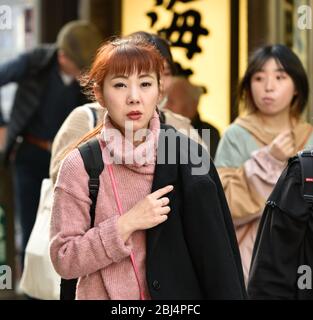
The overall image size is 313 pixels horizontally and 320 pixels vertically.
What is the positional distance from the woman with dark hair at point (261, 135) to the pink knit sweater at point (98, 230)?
5.25 ft

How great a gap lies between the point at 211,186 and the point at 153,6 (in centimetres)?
417

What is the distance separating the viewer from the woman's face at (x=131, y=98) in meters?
4.17

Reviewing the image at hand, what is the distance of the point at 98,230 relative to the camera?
405 centimetres

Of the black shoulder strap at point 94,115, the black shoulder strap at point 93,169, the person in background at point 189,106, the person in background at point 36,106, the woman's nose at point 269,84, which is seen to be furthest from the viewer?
the person in background at point 36,106

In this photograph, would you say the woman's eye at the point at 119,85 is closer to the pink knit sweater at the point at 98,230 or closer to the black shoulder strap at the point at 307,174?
the pink knit sweater at the point at 98,230

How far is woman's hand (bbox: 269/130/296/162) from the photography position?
5.69 m

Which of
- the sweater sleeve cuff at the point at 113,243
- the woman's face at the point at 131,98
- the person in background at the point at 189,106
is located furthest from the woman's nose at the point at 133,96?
the person in background at the point at 189,106

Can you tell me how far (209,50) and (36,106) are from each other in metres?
1.38

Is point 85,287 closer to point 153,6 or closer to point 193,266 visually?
point 193,266

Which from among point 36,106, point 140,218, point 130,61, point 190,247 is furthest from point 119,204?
point 36,106

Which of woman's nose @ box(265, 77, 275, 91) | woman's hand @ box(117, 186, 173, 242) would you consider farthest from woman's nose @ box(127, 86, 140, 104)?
woman's nose @ box(265, 77, 275, 91)

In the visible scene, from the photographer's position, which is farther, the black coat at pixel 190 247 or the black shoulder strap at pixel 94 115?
the black shoulder strap at pixel 94 115

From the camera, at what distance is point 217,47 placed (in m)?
7.88
